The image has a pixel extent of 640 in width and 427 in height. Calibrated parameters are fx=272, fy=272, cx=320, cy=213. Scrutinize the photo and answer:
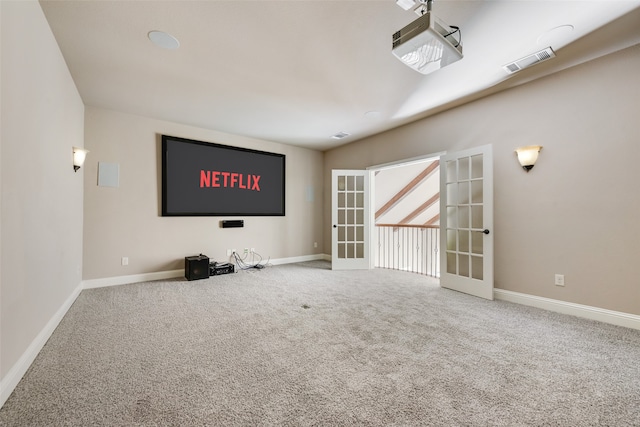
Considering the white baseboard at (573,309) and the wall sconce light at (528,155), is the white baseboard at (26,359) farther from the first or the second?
the wall sconce light at (528,155)

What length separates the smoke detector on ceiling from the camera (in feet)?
5.88

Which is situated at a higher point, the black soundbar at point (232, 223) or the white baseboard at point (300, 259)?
the black soundbar at point (232, 223)

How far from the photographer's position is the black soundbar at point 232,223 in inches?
197

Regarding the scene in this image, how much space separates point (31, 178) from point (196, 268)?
261 centimetres

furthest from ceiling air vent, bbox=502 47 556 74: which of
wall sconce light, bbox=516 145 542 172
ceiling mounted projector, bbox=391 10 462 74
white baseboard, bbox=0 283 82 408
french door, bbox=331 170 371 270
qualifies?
white baseboard, bbox=0 283 82 408

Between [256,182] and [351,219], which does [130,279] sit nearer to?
[256,182]

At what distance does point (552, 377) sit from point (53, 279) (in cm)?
400

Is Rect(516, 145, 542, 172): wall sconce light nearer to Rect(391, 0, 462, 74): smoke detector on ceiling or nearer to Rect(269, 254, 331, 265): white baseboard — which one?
Rect(391, 0, 462, 74): smoke detector on ceiling

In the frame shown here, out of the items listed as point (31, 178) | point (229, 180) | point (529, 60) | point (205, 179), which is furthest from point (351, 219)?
point (31, 178)

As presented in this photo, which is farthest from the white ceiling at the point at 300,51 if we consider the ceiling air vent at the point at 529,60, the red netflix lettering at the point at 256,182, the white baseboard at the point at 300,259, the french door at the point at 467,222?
the white baseboard at the point at 300,259

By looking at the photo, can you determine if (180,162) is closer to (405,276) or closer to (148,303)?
Result: (148,303)

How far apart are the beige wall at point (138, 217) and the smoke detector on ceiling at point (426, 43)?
3.90 metres

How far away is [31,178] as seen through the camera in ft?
6.29

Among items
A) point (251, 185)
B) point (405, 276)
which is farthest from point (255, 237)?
point (405, 276)
